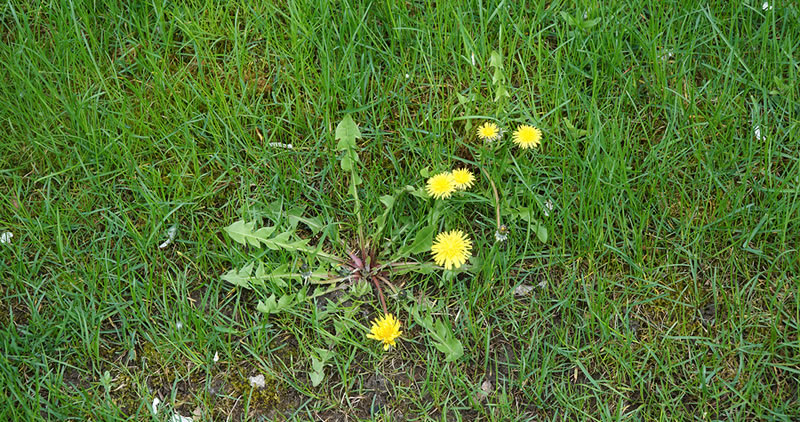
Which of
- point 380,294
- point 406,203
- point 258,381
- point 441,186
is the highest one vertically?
point 441,186

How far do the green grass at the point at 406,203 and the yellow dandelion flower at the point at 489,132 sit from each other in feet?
0.30

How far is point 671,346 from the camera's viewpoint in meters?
2.32

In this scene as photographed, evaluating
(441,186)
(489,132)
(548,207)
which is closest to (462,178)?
(441,186)

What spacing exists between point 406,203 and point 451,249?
373 millimetres

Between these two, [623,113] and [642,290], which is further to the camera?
[623,113]

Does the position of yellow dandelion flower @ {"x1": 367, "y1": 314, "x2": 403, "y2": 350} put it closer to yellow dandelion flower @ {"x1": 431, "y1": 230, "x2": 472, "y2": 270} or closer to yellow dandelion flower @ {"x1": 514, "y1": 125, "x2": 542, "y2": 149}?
yellow dandelion flower @ {"x1": 431, "y1": 230, "x2": 472, "y2": 270}

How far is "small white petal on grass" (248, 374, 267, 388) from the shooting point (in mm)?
2355

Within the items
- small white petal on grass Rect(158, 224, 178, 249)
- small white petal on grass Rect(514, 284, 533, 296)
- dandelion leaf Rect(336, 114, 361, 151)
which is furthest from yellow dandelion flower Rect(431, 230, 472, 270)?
small white petal on grass Rect(158, 224, 178, 249)

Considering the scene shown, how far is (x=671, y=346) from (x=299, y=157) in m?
1.55

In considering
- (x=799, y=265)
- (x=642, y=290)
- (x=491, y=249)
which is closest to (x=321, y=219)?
(x=491, y=249)

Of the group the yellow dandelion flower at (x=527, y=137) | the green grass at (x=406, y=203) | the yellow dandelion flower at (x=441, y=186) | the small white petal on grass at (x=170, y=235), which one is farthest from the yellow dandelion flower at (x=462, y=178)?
the small white petal on grass at (x=170, y=235)

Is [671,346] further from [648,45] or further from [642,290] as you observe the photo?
[648,45]

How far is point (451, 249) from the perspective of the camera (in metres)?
2.32

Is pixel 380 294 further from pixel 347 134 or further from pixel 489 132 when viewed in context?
pixel 489 132
